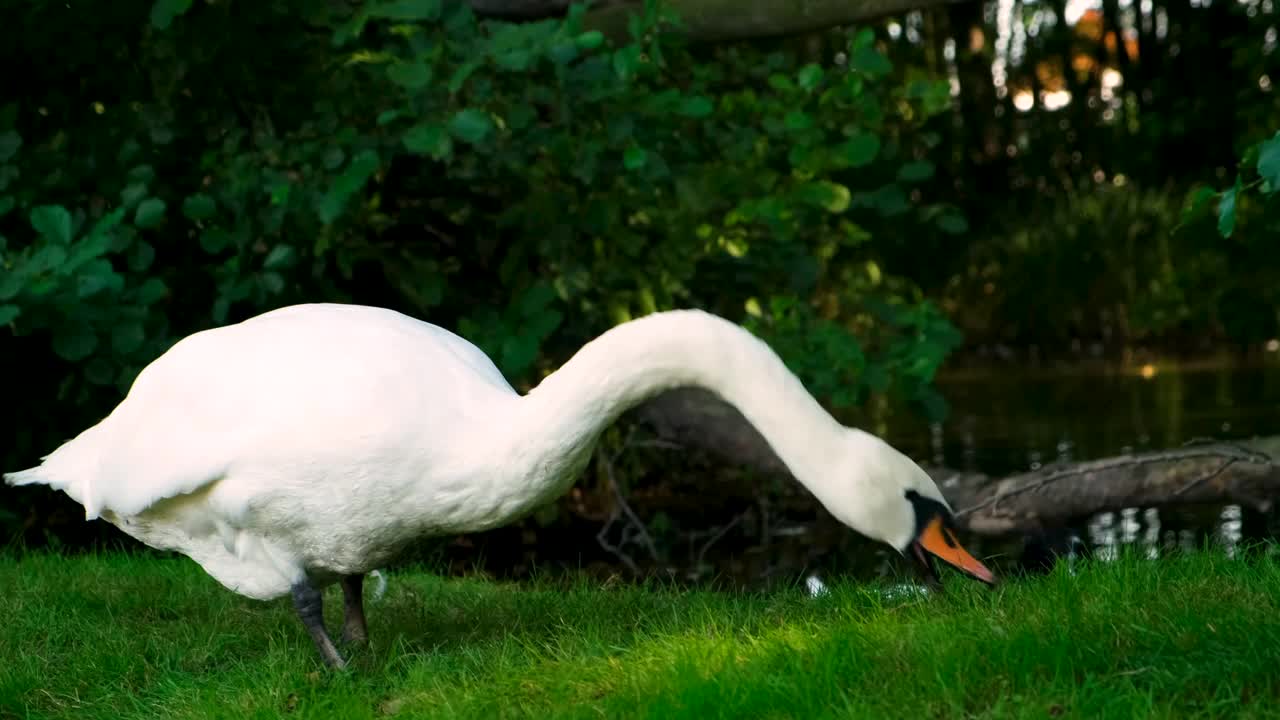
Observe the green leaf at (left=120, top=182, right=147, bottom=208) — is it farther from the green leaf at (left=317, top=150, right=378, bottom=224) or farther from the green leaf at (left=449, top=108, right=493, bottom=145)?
the green leaf at (left=449, top=108, right=493, bottom=145)

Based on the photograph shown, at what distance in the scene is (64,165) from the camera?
302 inches

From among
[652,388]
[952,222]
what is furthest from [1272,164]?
[952,222]

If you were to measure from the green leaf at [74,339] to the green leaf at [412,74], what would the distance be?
1591 millimetres

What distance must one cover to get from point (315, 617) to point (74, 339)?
2.64m

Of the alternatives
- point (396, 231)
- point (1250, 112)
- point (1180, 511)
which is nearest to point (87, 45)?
point (396, 231)

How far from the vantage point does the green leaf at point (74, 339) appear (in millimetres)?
6758

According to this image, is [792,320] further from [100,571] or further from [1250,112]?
[1250,112]

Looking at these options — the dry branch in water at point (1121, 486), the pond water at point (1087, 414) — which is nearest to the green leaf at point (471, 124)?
the dry branch in water at point (1121, 486)

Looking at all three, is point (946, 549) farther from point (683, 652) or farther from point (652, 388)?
point (652, 388)

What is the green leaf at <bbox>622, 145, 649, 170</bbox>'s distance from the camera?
6.85 metres

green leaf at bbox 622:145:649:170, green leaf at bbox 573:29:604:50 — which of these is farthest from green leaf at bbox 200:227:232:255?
green leaf at bbox 573:29:604:50

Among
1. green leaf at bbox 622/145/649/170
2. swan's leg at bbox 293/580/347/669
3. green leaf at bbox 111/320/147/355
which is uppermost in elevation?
green leaf at bbox 622/145/649/170

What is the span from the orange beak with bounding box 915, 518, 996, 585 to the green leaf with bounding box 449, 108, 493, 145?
2779 mm

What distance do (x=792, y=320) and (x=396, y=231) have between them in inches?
87.1
